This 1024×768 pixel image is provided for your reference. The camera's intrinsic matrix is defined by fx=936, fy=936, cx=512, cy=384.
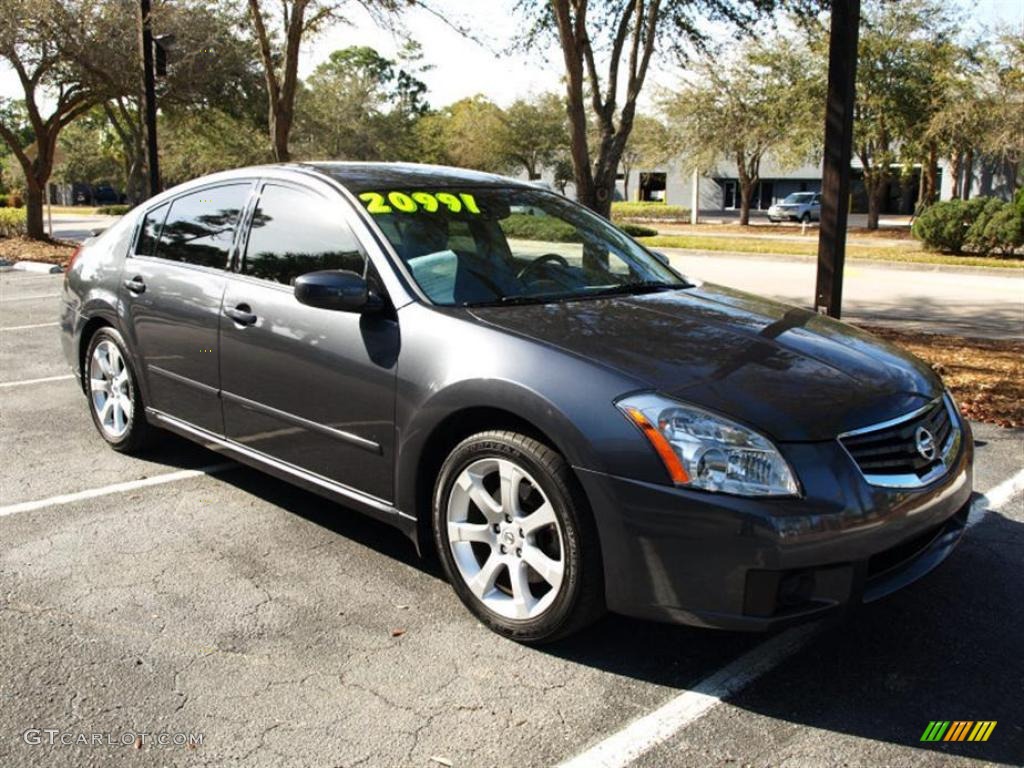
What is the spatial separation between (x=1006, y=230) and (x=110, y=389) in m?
A: 19.1

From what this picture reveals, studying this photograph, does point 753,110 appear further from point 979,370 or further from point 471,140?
point 979,370

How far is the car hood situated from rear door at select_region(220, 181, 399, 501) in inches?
20.7

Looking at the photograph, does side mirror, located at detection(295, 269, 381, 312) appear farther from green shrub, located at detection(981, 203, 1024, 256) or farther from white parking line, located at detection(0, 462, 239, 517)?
green shrub, located at detection(981, 203, 1024, 256)

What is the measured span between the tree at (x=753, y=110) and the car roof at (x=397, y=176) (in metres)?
25.2

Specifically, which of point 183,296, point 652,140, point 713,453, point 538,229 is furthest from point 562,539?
point 652,140

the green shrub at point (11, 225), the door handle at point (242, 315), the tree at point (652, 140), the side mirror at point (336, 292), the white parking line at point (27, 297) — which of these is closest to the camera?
the side mirror at point (336, 292)

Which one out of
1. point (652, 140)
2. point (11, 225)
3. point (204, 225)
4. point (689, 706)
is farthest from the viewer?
point (652, 140)

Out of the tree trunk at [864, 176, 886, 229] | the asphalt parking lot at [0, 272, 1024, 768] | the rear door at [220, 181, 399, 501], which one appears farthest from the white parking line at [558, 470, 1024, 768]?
the tree trunk at [864, 176, 886, 229]

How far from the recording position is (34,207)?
22.3 meters

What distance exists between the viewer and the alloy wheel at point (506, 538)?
3.09 meters

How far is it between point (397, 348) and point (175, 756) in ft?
5.08

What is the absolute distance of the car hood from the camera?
2.93 meters

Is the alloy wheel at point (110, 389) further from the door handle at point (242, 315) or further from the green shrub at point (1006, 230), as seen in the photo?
the green shrub at point (1006, 230)

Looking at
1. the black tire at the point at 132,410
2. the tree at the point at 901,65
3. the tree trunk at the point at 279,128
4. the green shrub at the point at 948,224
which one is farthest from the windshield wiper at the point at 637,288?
the tree at the point at 901,65
